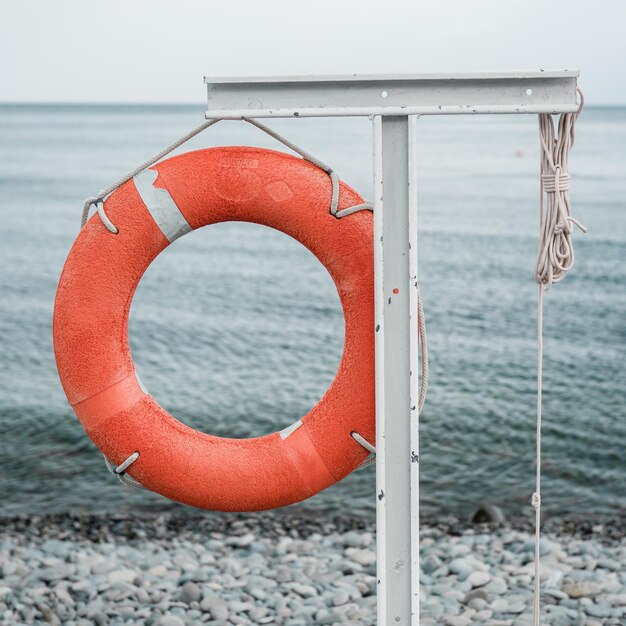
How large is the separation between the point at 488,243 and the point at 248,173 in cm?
1332

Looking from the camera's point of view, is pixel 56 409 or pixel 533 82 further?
pixel 56 409

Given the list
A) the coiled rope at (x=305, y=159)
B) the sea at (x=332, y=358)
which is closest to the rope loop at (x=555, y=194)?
the coiled rope at (x=305, y=159)

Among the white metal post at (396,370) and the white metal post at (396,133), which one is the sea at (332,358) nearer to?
the white metal post at (396,370)

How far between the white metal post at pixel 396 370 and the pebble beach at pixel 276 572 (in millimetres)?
1936

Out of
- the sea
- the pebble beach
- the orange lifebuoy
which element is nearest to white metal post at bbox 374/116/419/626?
the orange lifebuoy

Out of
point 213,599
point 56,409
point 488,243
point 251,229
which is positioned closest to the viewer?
point 213,599

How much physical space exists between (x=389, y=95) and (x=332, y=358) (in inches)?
269

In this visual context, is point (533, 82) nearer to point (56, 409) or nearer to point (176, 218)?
point (176, 218)

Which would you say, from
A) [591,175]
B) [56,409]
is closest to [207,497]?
[56,409]

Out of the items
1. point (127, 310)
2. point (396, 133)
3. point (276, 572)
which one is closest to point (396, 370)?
point (396, 133)

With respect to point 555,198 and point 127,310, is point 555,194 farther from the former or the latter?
point 127,310

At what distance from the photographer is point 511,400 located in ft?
25.5

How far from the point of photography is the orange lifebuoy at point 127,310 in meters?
2.57

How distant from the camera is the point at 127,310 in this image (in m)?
2.67
